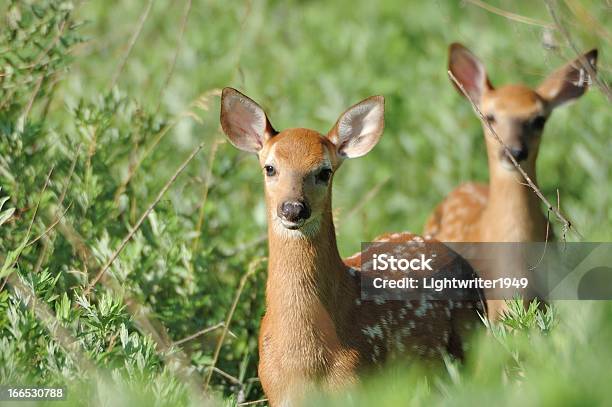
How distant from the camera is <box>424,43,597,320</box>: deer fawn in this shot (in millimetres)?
5793

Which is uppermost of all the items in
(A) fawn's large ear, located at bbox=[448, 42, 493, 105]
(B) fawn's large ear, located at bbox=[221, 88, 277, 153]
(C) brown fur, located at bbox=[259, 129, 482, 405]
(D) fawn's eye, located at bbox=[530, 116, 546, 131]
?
(A) fawn's large ear, located at bbox=[448, 42, 493, 105]

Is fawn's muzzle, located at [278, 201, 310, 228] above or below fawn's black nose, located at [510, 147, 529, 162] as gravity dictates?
below

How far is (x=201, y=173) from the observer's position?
6344 millimetres

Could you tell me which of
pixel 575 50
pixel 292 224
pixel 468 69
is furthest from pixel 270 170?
pixel 468 69

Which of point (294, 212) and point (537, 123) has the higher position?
point (537, 123)

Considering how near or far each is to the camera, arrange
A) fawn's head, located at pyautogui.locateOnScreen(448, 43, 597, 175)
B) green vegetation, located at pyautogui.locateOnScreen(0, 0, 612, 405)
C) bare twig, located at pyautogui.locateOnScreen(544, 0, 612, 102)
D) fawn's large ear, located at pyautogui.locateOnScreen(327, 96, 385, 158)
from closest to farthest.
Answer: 1. green vegetation, located at pyautogui.locateOnScreen(0, 0, 612, 405)
2. bare twig, located at pyautogui.locateOnScreen(544, 0, 612, 102)
3. fawn's large ear, located at pyautogui.locateOnScreen(327, 96, 385, 158)
4. fawn's head, located at pyautogui.locateOnScreen(448, 43, 597, 175)

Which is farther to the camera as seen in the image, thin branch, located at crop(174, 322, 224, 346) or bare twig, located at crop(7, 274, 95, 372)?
thin branch, located at crop(174, 322, 224, 346)

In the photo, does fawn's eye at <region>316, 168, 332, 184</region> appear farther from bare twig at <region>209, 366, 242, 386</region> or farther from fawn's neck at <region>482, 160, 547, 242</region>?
fawn's neck at <region>482, 160, 547, 242</region>

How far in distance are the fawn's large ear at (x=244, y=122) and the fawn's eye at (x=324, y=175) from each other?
1.26 feet

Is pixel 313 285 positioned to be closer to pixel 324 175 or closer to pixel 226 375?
pixel 324 175

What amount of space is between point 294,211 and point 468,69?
2.50m

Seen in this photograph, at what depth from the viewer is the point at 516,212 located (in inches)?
230

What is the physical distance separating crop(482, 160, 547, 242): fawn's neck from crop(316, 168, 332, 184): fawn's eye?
4.95 ft

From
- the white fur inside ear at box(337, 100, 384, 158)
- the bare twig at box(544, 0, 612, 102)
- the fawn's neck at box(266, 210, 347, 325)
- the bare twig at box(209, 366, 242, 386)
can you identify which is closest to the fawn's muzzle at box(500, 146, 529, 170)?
the white fur inside ear at box(337, 100, 384, 158)
